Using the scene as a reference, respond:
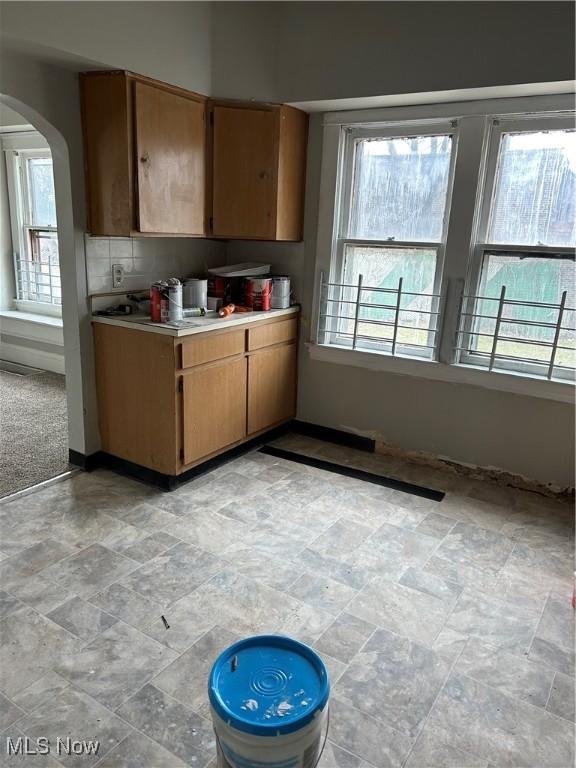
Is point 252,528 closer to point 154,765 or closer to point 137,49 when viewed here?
point 154,765

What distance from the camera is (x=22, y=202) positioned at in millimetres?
5012

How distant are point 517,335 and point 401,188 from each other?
3.64 ft

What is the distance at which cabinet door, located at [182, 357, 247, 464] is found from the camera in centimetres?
295

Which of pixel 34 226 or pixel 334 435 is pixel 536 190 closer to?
pixel 334 435

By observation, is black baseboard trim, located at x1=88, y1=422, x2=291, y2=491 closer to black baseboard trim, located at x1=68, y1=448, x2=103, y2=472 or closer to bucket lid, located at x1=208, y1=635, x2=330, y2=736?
black baseboard trim, located at x1=68, y1=448, x2=103, y2=472

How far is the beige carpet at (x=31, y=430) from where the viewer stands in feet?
10.1

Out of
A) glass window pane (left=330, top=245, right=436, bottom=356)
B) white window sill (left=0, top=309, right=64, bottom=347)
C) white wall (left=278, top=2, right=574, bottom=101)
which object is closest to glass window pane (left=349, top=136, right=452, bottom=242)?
glass window pane (left=330, top=245, right=436, bottom=356)

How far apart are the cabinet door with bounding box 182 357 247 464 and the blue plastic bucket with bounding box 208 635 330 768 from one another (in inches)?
68.1

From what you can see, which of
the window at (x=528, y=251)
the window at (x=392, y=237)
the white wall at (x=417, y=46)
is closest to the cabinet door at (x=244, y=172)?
the white wall at (x=417, y=46)

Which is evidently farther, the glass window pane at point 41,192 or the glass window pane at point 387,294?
the glass window pane at point 41,192

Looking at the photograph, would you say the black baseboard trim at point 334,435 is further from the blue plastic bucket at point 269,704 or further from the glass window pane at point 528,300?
the blue plastic bucket at point 269,704

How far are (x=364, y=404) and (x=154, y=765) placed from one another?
2.47m

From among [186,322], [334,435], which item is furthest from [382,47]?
[334,435]

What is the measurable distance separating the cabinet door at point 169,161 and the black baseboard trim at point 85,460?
134 centimetres
